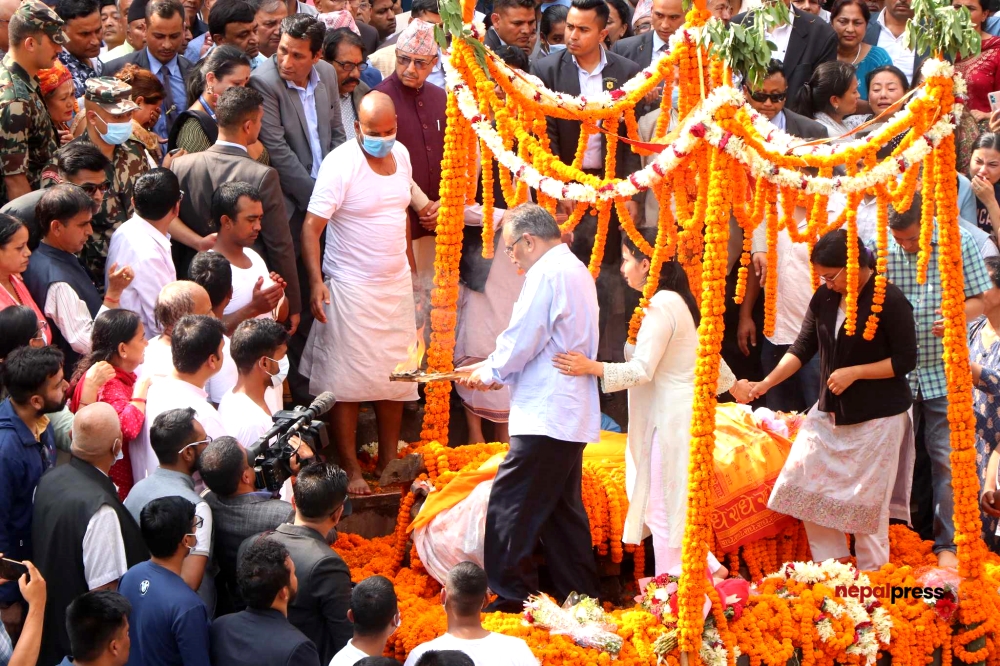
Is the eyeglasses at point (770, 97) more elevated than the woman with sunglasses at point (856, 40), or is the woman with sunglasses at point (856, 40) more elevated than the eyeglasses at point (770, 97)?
the woman with sunglasses at point (856, 40)

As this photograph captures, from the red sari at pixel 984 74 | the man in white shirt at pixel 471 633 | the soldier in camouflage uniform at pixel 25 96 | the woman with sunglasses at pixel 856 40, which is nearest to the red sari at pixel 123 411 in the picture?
the man in white shirt at pixel 471 633

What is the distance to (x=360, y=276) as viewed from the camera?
7469 mm

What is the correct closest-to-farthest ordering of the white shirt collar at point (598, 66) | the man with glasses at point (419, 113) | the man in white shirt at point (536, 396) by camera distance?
the man in white shirt at point (536, 396), the man with glasses at point (419, 113), the white shirt collar at point (598, 66)

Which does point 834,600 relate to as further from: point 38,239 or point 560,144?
point 38,239

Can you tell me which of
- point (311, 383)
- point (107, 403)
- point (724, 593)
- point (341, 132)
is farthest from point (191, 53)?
point (724, 593)

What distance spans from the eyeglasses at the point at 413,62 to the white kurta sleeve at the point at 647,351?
8.42 feet

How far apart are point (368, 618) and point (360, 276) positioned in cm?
319

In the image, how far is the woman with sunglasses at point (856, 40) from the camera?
1005cm

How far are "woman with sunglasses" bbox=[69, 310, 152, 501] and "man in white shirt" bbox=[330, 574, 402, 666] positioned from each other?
141 cm

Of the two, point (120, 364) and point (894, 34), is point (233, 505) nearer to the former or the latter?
point (120, 364)

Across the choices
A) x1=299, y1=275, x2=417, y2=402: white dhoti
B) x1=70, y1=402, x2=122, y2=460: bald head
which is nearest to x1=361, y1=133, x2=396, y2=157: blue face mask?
x1=299, y1=275, x2=417, y2=402: white dhoti

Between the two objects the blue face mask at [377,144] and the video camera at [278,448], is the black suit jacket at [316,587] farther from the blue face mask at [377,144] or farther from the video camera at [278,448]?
the blue face mask at [377,144]

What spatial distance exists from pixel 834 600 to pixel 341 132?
4225mm
